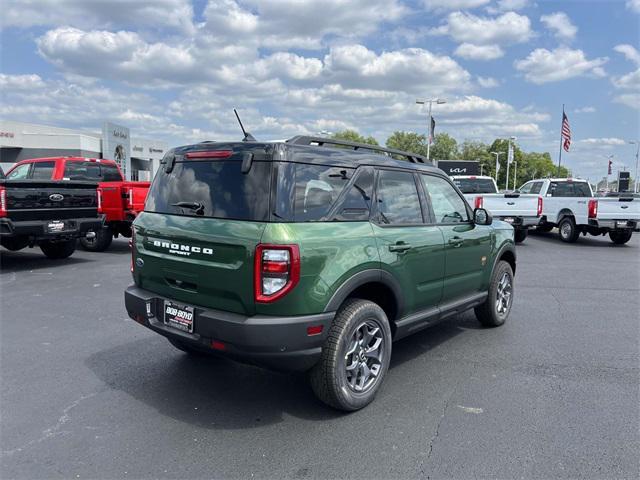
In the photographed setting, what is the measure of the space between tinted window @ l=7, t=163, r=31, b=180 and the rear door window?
0.20m

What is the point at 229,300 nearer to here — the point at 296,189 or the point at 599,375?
the point at 296,189

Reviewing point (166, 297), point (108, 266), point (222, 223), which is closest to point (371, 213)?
point (222, 223)

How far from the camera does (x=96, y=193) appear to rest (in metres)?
9.92

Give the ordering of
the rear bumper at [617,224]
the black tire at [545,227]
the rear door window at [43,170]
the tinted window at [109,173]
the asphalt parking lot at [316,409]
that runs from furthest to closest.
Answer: the black tire at [545,227]
the rear bumper at [617,224]
the tinted window at [109,173]
the rear door window at [43,170]
the asphalt parking lot at [316,409]

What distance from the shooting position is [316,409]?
3703 mm

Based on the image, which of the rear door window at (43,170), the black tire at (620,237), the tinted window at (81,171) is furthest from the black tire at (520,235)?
the rear door window at (43,170)

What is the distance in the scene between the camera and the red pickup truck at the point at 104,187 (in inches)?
427

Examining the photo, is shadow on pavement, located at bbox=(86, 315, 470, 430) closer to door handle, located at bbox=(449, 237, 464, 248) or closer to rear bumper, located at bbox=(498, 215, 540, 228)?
door handle, located at bbox=(449, 237, 464, 248)

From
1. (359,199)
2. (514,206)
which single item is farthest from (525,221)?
(359,199)

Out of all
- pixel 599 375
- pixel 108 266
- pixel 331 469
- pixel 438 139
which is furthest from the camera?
pixel 438 139

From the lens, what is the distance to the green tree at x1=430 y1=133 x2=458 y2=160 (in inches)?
3489

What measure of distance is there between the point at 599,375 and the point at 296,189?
322 centimetres

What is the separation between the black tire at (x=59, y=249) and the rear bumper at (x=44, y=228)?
850 mm

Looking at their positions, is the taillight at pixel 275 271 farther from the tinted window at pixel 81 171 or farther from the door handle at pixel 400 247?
the tinted window at pixel 81 171
